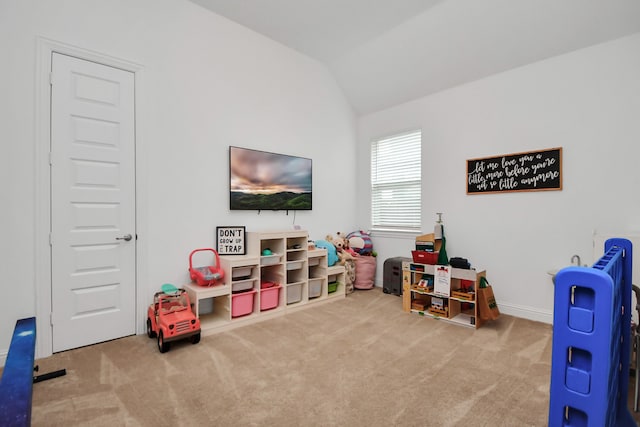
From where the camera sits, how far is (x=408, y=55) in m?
3.87

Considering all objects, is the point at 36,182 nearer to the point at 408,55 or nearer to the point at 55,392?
the point at 55,392

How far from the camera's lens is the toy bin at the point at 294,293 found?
3629 millimetres

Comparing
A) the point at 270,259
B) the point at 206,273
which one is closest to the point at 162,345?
the point at 206,273

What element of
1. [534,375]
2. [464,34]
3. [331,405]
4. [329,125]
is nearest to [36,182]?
[331,405]

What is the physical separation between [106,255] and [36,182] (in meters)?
0.76

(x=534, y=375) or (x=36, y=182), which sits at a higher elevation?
(x=36, y=182)

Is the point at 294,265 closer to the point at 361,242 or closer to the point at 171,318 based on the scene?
the point at 361,242

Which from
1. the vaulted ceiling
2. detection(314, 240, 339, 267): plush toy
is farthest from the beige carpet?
the vaulted ceiling

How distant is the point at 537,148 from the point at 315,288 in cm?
289

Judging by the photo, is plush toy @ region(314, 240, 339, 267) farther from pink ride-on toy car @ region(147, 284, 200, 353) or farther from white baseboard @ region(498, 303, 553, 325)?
white baseboard @ region(498, 303, 553, 325)

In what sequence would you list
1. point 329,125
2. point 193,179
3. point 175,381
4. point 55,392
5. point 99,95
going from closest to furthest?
point 55,392 < point 175,381 < point 99,95 < point 193,179 < point 329,125

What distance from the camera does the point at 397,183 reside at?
4.55 m

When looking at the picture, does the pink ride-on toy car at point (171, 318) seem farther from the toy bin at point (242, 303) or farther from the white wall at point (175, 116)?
the toy bin at point (242, 303)

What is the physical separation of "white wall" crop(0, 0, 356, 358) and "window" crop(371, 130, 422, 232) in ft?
2.42
